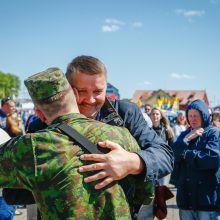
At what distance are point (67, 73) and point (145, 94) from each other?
102751 mm

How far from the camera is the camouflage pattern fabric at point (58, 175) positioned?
1.69 m

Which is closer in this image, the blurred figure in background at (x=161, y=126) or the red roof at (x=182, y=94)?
the blurred figure in background at (x=161, y=126)

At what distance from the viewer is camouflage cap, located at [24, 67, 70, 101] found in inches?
70.1

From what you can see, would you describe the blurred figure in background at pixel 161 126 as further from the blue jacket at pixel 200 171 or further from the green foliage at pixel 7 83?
the green foliage at pixel 7 83

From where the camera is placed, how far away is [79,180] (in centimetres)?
170

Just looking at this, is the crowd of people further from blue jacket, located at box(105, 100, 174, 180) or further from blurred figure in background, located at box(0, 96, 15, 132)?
blurred figure in background, located at box(0, 96, 15, 132)

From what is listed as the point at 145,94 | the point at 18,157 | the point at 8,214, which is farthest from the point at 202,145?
the point at 145,94

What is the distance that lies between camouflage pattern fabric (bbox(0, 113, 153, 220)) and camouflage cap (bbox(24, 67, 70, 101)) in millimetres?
147

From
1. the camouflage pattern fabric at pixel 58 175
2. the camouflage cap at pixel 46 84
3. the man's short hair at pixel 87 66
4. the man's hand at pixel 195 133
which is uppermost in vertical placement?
the man's short hair at pixel 87 66

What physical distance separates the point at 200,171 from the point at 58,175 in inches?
107

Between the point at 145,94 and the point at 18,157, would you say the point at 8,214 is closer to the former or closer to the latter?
the point at 18,157

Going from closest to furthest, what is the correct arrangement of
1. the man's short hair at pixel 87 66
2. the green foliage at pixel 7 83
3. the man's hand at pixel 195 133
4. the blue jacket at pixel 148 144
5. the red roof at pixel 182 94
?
the blue jacket at pixel 148 144 → the man's short hair at pixel 87 66 → the man's hand at pixel 195 133 → the red roof at pixel 182 94 → the green foliage at pixel 7 83

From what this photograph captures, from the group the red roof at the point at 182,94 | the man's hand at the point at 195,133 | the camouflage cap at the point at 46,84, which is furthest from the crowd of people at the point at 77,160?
the red roof at the point at 182,94

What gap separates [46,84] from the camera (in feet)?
5.87
